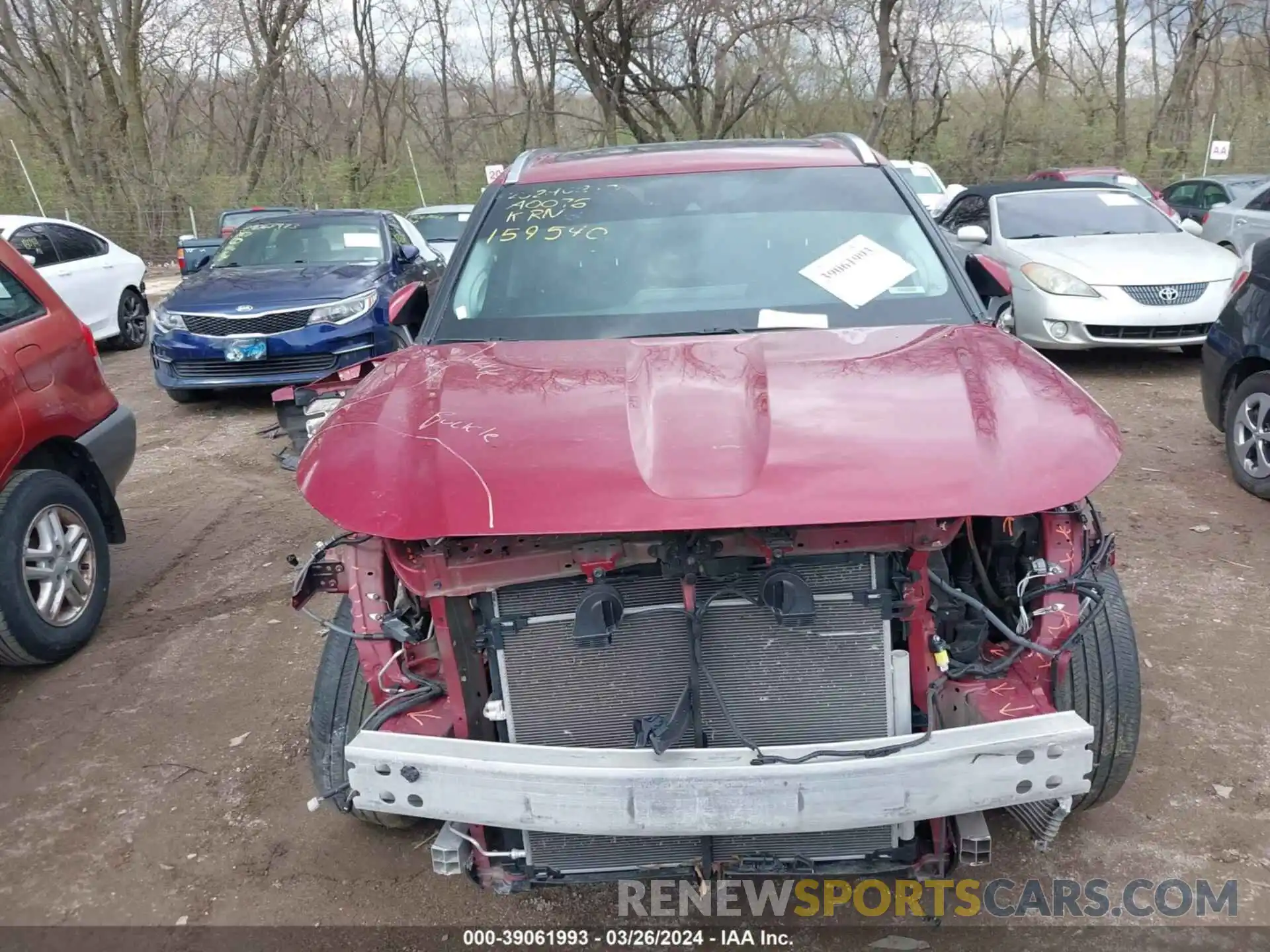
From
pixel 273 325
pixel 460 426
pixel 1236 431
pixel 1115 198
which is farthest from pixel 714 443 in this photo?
pixel 1115 198

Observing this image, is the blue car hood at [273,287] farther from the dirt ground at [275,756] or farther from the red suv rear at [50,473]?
the red suv rear at [50,473]

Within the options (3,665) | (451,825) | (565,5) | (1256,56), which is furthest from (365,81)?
(451,825)

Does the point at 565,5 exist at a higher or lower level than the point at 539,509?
higher

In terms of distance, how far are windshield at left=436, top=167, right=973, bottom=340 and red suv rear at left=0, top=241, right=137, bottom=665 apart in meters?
2.04

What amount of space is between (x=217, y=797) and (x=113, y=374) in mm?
8467

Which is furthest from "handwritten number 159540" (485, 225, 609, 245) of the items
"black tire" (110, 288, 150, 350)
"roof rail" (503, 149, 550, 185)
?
"black tire" (110, 288, 150, 350)

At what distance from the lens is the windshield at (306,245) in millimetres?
8711

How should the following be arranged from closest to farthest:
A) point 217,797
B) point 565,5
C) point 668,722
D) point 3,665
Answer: point 668,722 < point 217,797 < point 3,665 < point 565,5

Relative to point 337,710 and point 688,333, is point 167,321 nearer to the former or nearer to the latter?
point 337,710

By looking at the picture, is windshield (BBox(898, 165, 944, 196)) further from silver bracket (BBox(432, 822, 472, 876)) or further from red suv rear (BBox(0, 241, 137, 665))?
silver bracket (BBox(432, 822, 472, 876))

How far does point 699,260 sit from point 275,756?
2.24 meters

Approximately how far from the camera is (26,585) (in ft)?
12.7

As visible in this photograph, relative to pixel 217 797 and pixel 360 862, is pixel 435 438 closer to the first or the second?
pixel 360 862

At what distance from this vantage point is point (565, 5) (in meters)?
19.3
